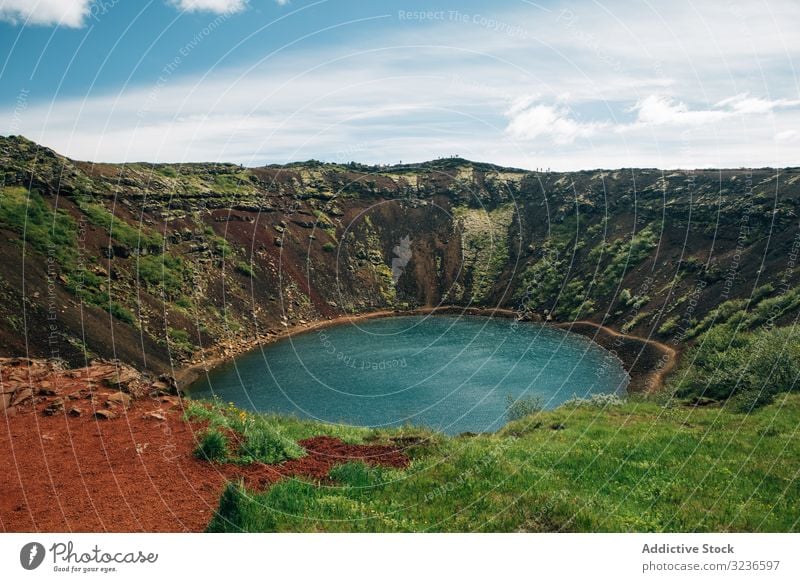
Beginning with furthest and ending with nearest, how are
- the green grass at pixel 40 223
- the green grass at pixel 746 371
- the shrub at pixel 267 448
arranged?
the green grass at pixel 40 223, the green grass at pixel 746 371, the shrub at pixel 267 448

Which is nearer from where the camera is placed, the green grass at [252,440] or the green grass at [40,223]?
the green grass at [252,440]

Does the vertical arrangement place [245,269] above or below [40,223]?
below

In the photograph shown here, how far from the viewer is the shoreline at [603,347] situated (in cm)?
4675

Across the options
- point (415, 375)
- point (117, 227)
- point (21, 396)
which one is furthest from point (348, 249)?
point (21, 396)

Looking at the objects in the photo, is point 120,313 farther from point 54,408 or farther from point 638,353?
point 638,353

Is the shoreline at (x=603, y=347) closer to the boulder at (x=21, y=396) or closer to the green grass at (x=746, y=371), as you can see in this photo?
the green grass at (x=746, y=371)

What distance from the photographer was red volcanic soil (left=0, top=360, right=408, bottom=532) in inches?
422

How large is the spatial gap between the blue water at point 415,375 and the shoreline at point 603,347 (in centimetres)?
112

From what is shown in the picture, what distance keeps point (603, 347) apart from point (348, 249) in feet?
154

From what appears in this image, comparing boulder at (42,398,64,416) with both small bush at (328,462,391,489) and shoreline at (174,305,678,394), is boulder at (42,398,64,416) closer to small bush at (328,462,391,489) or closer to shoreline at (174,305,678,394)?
small bush at (328,462,391,489)

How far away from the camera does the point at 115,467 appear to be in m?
13.1

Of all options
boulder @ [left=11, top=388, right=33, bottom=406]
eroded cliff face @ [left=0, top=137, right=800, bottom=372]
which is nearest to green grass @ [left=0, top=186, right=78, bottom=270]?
eroded cliff face @ [left=0, top=137, right=800, bottom=372]

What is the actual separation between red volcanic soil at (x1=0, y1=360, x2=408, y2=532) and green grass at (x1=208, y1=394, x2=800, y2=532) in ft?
3.73

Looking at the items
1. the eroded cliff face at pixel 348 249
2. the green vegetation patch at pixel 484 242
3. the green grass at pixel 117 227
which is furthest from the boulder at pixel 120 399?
the green vegetation patch at pixel 484 242
